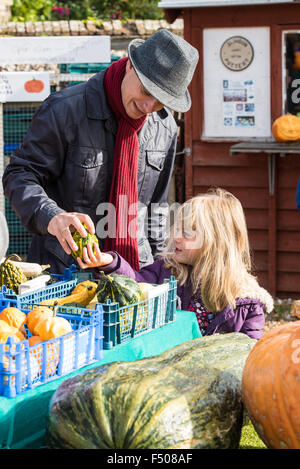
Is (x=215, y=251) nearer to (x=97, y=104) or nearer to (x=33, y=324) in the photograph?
(x=97, y=104)

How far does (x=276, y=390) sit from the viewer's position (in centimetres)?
236

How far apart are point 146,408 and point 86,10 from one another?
14.1 meters

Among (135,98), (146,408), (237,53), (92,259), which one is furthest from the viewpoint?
(237,53)

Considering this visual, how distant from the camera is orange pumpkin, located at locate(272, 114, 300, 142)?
7.57 m

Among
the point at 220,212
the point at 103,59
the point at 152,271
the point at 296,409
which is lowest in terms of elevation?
the point at 296,409

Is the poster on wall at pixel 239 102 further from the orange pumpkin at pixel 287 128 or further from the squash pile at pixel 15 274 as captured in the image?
the squash pile at pixel 15 274

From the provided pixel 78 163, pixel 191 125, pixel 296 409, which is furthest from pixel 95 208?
pixel 191 125

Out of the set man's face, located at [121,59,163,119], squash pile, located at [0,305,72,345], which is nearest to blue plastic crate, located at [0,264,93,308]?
squash pile, located at [0,305,72,345]

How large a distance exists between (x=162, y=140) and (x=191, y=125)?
4.02 m

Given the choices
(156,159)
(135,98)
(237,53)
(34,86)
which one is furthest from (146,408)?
(237,53)

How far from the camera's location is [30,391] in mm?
2363

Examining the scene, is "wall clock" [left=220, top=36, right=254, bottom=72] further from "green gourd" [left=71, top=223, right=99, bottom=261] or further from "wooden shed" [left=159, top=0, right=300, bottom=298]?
"green gourd" [left=71, top=223, right=99, bottom=261]

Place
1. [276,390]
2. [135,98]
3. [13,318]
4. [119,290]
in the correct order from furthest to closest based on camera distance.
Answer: [135,98] → [119,290] → [13,318] → [276,390]

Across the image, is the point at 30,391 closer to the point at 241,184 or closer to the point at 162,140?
the point at 162,140
